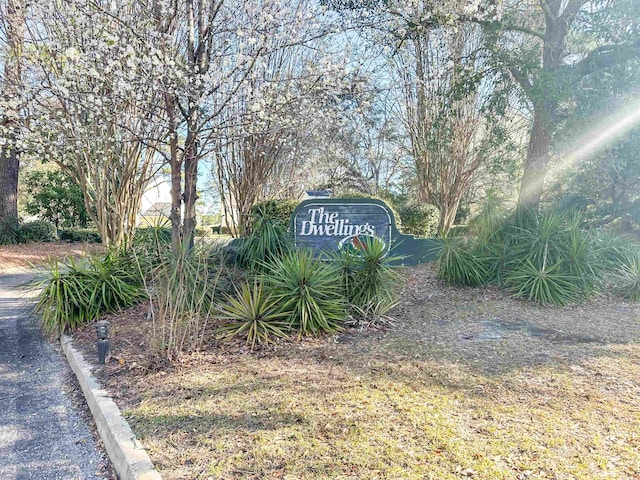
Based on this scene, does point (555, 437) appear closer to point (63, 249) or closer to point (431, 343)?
point (431, 343)

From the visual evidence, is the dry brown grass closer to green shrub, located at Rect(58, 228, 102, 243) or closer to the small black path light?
the small black path light

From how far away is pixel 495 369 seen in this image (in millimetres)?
3736

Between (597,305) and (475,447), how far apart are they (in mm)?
4572

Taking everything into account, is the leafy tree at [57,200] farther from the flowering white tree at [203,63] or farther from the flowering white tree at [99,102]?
the flowering white tree at [203,63]

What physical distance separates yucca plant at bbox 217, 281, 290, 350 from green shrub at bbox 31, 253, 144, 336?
6.17ft

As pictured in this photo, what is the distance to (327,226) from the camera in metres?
7.64

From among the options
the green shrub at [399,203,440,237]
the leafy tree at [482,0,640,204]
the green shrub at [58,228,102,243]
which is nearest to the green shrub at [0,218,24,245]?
the green shrub at [58,228,102,243]

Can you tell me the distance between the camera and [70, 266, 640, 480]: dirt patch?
2.39 meters

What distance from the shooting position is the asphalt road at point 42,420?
2.67 metres

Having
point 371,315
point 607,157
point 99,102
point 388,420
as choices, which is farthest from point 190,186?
point 607,157

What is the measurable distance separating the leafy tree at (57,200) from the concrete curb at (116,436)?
55.2ft

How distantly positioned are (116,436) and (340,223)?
5.40 meters

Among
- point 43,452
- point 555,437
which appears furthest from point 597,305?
point 43,452

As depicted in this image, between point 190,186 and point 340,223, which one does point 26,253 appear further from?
point 340,223
